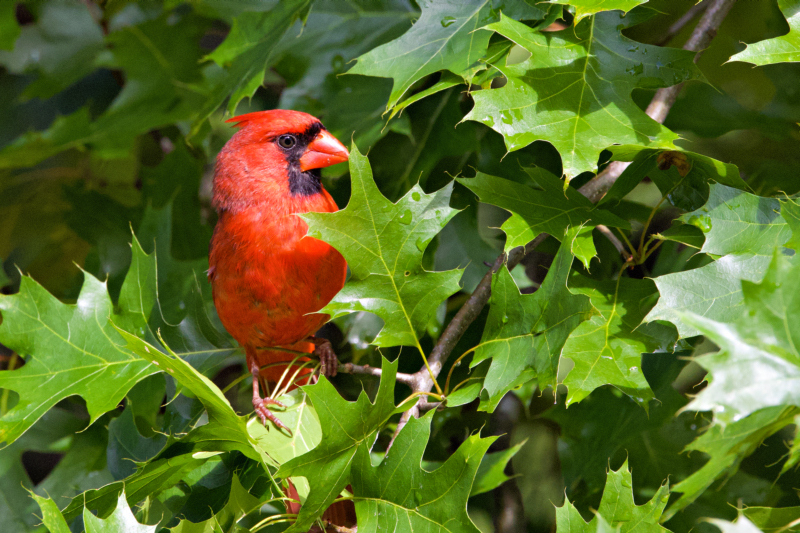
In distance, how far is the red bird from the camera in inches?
57.8

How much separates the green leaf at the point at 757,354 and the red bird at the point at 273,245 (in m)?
0.86

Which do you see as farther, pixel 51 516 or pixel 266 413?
pixel 266 413

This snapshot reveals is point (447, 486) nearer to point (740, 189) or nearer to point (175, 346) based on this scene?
point (740, 189)

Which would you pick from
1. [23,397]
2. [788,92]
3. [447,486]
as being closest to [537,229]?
[447,486]

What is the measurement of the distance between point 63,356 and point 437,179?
3.70 feet

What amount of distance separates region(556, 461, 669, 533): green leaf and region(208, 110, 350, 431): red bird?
637 mm

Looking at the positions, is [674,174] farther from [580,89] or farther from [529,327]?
[529,327]

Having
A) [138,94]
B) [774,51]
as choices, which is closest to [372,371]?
[774,51]

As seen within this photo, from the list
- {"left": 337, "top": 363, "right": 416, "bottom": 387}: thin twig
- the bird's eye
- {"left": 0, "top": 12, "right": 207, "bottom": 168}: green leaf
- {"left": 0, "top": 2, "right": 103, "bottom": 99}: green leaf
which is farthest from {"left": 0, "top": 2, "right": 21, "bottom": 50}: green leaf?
{"left": 337, "top": 363, "right": 416, "bottom": 387}: thin twig

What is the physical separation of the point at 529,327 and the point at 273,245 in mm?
646

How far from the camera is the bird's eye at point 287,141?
1.70 m

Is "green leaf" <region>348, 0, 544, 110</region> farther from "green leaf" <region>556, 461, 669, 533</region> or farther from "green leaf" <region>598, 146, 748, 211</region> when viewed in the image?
"green leaf" <region>556, 461, 669, 533</region>

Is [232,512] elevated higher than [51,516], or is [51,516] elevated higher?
[51,516]

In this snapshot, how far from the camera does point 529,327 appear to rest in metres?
1.20
